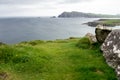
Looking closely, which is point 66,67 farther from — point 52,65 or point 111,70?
point 111,70

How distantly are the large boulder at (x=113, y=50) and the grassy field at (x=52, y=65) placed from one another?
0.45 m

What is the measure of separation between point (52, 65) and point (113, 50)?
4.62m

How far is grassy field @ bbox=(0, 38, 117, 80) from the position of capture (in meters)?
14.5

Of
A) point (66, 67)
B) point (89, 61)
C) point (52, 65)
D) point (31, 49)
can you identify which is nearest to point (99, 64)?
point (89, 61)

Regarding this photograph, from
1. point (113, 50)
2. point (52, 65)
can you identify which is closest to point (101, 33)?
point (113, 50)

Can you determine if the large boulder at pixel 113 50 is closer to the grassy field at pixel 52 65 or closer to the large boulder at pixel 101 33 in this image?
the grassy field at pixel 52 65

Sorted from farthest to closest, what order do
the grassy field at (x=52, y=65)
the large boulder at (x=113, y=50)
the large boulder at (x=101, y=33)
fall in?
the large boulder at (x=101, y=33) < the large boulder at (x=113, y=50) < the grassy field at (x=52, y=65)

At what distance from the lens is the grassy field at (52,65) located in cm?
1452

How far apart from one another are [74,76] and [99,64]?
2.81 meters

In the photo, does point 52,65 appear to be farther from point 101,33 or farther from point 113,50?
point 101,33

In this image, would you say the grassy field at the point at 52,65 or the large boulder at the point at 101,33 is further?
the large boulder at the point at 101,33

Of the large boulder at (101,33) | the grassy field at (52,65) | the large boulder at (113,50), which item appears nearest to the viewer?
the grassy field at (52,65)

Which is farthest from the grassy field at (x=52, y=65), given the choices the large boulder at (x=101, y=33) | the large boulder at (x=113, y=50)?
the large boulder at (x=101, y=33)

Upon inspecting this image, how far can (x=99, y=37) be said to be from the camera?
68.9 ft
